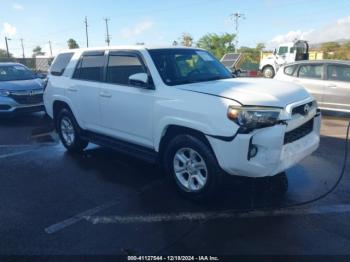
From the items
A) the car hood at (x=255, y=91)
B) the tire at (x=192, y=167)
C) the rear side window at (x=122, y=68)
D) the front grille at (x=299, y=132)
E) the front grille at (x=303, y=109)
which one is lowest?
the tire at (x=192, y=167)

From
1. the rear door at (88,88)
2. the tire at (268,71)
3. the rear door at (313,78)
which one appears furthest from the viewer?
the tire at (268,71)

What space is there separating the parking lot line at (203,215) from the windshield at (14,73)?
25.4 feet

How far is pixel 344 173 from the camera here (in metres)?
4.95

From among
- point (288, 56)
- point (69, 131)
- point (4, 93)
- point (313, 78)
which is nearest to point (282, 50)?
point (288, 56)

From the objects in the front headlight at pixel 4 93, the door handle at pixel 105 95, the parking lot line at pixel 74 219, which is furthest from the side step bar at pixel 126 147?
the front headlight at pixel 4 93

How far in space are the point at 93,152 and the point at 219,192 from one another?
3159mm

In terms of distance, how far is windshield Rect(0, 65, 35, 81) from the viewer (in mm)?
9938

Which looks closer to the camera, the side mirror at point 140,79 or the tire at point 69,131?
the side mirror at point 140,79

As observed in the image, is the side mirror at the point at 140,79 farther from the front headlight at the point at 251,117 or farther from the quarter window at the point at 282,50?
the quarter window at the point at 282,50

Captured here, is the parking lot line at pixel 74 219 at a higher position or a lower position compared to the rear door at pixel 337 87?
lower

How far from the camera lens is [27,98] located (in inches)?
369

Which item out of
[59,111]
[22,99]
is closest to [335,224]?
[59,111]

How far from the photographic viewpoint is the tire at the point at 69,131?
6074 millimetres

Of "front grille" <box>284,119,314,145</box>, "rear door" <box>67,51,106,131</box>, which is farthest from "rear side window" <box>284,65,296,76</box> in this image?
"rear door" <box>67,51,106,131</box>
